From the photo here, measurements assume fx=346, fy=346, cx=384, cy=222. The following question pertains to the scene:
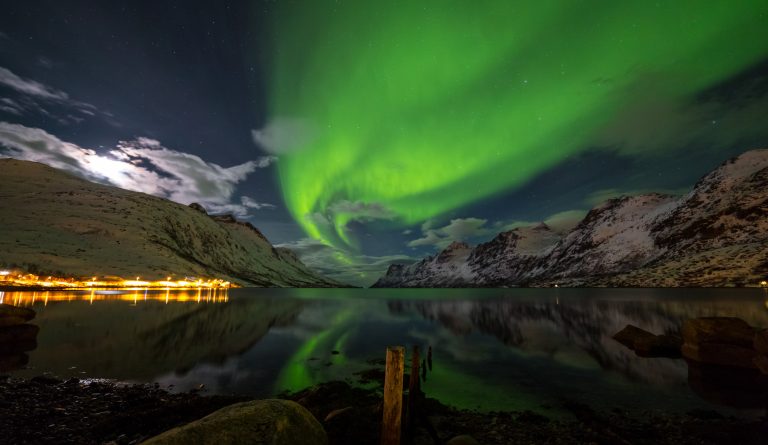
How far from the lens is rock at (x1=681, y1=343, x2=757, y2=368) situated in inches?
1073

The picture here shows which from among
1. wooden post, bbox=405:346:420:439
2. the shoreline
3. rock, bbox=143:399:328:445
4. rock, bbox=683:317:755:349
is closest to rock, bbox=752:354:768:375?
rock, bbox=683:317:755:349

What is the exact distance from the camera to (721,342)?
28547 mm

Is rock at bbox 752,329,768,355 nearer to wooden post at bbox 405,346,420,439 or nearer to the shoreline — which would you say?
the shoreline

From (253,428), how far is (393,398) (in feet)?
14.5

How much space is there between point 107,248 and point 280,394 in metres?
212

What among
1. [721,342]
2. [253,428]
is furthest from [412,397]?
[721,342]

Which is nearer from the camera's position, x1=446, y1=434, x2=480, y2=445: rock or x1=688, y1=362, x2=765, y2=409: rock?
x1=446, y1=434, x2=480, y2=445: rock

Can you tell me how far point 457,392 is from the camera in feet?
77.2

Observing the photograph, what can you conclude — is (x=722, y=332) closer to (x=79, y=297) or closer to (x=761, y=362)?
(x=761, y=362)

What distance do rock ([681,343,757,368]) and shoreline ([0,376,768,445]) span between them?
1336 centimetres

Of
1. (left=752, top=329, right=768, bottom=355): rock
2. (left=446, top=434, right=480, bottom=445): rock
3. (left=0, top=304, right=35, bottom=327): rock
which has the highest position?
(left=0, top=304, right=35, bottom=327): rock

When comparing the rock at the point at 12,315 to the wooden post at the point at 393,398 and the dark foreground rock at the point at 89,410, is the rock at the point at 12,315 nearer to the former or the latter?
the dark foreground rock at the point at 89,410

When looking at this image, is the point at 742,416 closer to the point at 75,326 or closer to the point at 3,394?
the point at 3,394

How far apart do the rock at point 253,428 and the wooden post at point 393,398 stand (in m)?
2.19
